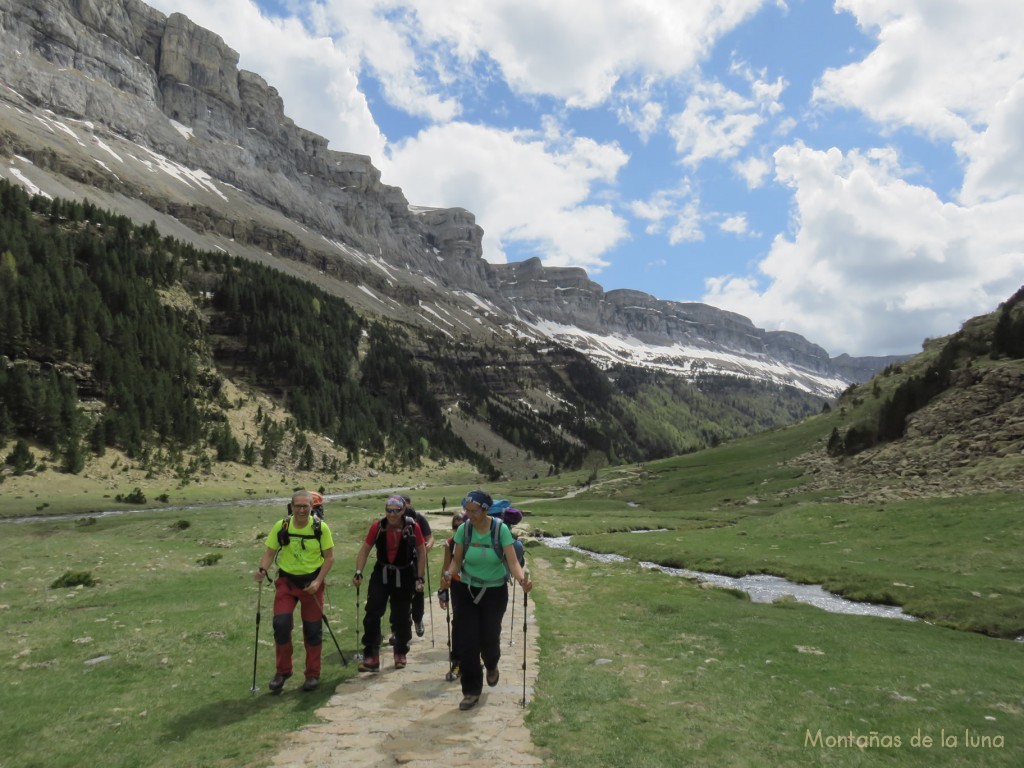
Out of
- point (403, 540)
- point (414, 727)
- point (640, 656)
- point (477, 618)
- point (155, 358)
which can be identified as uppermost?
point (155, 358)

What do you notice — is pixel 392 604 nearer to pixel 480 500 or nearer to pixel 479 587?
pixel 479 587

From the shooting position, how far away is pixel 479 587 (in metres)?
11.1

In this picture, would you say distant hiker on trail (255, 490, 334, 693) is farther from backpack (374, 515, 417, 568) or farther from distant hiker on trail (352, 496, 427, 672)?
backpack (374, 515, 417, 568)

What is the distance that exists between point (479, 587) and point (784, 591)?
25.7 m

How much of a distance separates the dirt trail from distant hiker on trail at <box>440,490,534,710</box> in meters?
0.74

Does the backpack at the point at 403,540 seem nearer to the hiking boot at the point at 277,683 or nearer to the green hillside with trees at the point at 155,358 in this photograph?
the hiking boot at the point at 277,683

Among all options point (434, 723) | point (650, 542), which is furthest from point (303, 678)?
point (650, 542)

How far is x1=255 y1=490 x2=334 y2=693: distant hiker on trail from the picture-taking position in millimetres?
12047

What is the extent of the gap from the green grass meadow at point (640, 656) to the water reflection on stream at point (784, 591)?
0.77 m

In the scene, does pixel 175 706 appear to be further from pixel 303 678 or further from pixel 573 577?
pixel 573 577

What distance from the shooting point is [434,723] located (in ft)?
32.5

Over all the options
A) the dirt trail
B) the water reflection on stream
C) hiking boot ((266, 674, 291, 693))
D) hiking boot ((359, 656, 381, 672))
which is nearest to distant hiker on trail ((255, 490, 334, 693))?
hiking boot ((266, 674, 291, 693))

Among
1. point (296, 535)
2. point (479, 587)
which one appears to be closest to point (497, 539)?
point (479, 587)

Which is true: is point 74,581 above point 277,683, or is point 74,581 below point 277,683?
below
